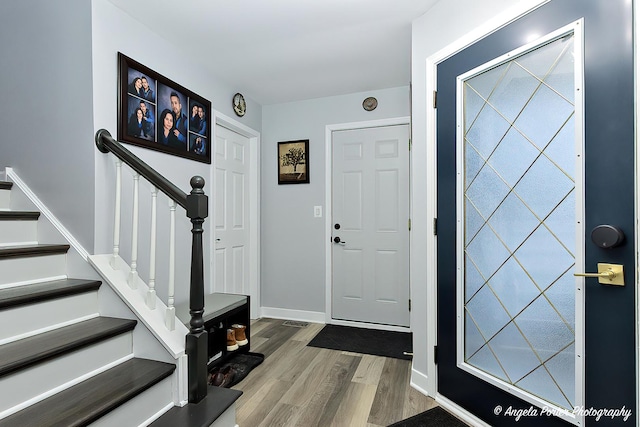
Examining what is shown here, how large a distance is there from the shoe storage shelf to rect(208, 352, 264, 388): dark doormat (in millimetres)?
47

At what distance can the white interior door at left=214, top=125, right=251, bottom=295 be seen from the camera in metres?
3.19

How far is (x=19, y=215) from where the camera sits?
1874 mm

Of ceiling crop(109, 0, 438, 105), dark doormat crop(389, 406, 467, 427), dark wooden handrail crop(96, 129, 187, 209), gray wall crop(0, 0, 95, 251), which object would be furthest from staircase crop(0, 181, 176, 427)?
ceiling crop(109, 0, 438, 105)

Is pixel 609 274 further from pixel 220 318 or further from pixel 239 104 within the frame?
pixel 239 104

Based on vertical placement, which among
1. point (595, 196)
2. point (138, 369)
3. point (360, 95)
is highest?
point (360, 95)

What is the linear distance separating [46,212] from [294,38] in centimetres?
199

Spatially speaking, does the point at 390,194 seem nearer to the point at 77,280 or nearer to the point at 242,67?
the point at 242,67

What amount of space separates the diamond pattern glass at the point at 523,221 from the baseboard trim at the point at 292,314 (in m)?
2.00

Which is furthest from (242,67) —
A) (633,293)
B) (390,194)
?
(633,293)

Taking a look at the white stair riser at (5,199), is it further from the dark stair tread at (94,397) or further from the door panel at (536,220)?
the door panel at (536,220)

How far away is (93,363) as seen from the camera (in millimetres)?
1479

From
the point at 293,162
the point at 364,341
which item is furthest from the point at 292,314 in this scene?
the point at 293,162

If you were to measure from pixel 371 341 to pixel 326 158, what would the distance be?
1.91 meters

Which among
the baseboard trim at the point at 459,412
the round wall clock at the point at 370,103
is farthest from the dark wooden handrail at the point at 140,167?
the round wall clock at the point at 370,103
